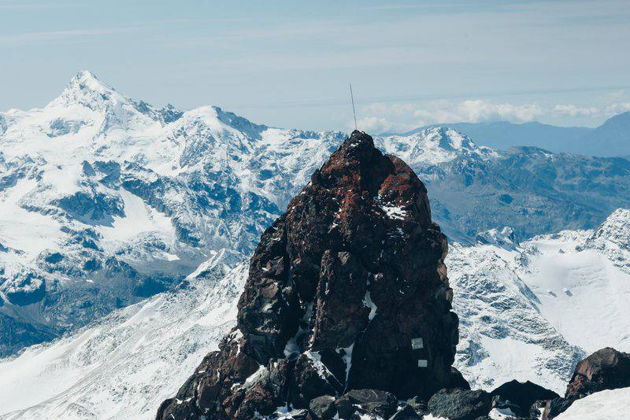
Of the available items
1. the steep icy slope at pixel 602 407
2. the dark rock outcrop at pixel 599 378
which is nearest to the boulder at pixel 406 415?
the dark rock outcrop at pixel 599 378

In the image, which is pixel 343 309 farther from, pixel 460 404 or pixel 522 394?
pixel 522 394

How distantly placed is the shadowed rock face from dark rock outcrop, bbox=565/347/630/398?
20057mm

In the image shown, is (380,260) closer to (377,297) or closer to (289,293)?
(377,297)

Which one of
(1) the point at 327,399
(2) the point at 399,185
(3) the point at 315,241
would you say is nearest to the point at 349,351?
(1) the point at 327,399

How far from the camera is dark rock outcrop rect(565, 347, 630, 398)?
122m

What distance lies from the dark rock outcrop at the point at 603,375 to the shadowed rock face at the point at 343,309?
20.1m

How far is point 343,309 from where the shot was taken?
128m

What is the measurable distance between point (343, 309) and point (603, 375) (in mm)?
36174

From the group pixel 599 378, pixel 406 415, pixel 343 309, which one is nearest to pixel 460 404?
pixel 406 415

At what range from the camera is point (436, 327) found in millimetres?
134000

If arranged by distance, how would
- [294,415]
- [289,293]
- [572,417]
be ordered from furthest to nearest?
[289,293] → [294,415] → [572,417]

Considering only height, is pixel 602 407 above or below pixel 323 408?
above

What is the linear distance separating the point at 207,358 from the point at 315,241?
26794mm

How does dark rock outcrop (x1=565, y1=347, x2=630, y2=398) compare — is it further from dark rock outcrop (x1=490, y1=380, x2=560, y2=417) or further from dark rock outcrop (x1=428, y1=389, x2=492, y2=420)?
dark rock outcrop (x1=428, y1=389, x2=492, y2=420)
